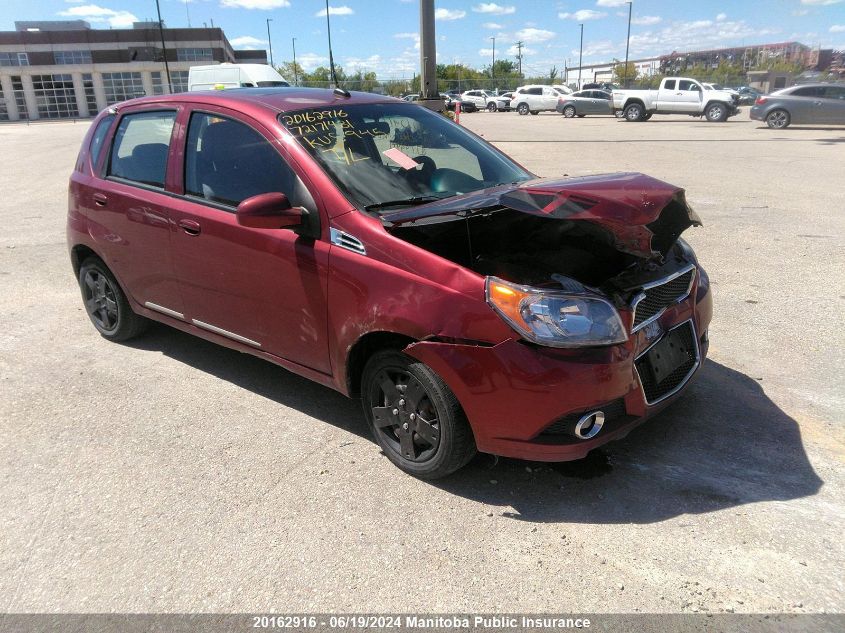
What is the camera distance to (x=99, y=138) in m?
4.71

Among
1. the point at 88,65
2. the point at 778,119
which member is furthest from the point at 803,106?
the point at 88,65

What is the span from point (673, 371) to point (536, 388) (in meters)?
0.94

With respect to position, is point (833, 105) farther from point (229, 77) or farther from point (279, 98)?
point (279, 98)

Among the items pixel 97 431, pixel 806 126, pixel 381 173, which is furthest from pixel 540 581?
pixel 806 126

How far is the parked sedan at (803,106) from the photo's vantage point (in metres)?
23.6

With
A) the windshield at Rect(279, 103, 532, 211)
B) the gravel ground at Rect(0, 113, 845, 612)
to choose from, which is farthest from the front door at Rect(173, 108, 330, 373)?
the gravel ground at Rect(0, 113, 845, 612)

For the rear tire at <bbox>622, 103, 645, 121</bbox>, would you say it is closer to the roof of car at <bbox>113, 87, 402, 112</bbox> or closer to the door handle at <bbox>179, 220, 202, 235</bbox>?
the roof of car at <bbox>113, 87, 402, 112</bbox>

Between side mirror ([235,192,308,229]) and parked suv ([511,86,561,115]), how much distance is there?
41395 millimetres

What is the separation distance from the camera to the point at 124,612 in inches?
93.1

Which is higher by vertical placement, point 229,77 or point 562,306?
point 229,77

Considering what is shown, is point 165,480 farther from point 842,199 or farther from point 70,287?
point 842,199

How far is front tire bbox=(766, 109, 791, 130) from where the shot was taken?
2441cm

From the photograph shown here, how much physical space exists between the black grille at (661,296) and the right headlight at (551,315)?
26cm

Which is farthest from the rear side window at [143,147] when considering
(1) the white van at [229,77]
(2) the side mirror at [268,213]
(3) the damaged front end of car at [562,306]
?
(1) the white van at [229,77]
